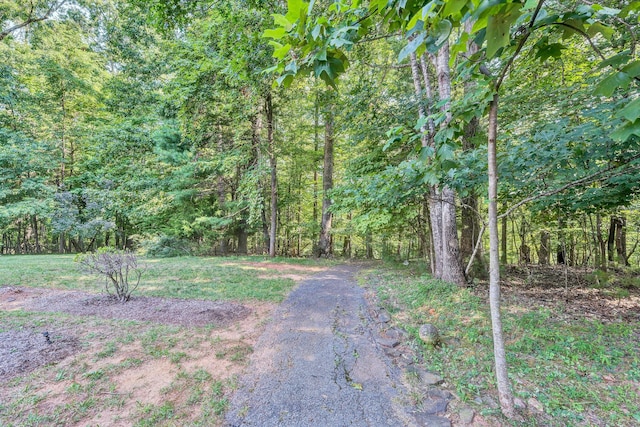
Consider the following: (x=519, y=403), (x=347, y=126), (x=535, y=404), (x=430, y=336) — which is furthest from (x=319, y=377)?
(x=347, y=126)

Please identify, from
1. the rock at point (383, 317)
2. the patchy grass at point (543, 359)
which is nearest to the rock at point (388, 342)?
the patchy grass at point (543, 359)

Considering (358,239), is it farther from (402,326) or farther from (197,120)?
(402,326)

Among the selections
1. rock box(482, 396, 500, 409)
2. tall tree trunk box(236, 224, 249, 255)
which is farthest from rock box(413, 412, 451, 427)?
tall tree trunk box(236, 224, 249, 255)

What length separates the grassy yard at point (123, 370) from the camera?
201cm

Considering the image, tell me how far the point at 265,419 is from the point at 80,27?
1091 centimetres

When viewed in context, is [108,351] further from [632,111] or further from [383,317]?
[632,111]

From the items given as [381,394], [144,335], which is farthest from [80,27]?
[381,394]

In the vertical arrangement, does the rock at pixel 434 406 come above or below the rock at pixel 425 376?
below

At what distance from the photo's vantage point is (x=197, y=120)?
8.58 metres

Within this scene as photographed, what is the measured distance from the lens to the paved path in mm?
2043

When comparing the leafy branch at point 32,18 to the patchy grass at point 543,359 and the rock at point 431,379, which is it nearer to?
the patchy grass at point 543,359

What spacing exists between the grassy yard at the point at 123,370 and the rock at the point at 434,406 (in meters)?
1.63

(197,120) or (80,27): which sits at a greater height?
(80,27)

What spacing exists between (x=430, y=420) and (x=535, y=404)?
84cm
